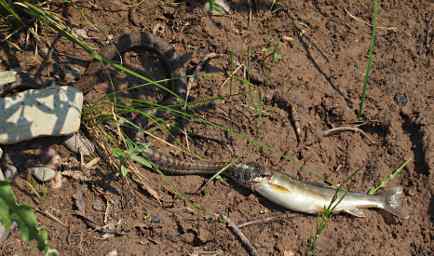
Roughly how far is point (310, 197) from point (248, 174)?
502mm

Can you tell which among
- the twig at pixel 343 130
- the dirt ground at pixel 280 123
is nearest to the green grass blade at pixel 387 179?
the dirt ground at pixel 280 123

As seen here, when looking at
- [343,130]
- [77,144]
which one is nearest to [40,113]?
[77,144]

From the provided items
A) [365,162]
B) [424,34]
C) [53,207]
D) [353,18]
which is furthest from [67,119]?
[424,34]

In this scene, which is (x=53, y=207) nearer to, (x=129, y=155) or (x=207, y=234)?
(x=129, y=155)

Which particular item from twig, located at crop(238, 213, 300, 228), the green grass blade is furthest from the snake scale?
the green grass blade

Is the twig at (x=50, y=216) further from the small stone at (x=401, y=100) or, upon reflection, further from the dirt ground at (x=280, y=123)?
the small stone at (x=401, y=100)

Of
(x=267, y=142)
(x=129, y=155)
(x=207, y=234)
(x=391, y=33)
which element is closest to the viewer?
(x=129, y=155)

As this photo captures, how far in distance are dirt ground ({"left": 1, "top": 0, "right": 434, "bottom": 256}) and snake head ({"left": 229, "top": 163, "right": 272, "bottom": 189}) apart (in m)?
0.11

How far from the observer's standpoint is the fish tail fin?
493cm

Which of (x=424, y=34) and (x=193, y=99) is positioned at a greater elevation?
(x=424, y=34)

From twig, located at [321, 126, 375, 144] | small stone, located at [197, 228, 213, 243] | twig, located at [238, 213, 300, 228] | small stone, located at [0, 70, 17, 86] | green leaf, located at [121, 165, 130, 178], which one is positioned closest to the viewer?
green leaf, located at [121, 165, 130, 178]

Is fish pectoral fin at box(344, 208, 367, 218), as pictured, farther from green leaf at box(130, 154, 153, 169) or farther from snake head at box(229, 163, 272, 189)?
green leaf at box(130, 154, 153, 169)

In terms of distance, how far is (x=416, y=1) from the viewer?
5781mm

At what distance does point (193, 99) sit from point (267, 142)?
0.68 meters
